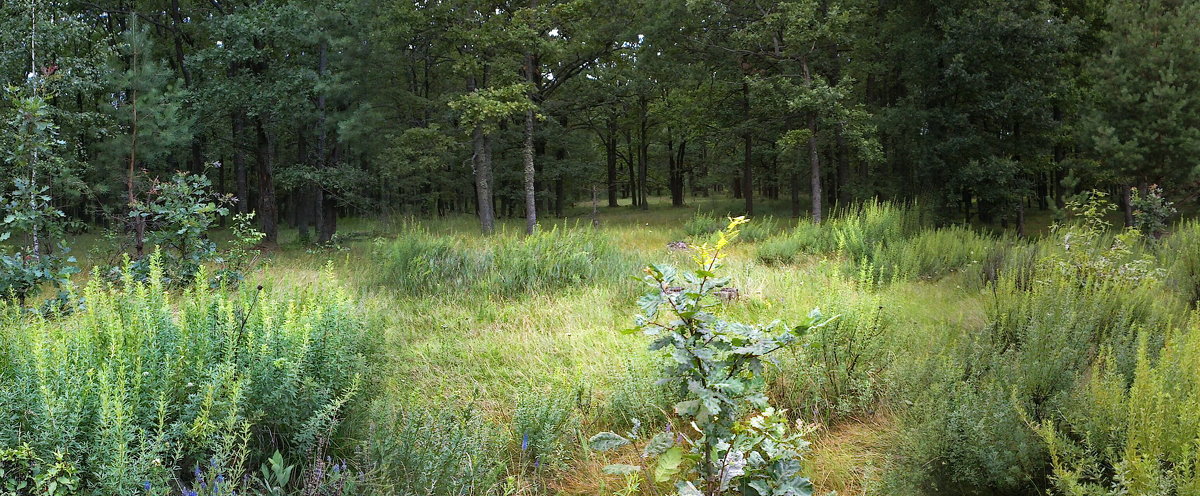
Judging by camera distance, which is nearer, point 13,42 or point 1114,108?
point 13,42

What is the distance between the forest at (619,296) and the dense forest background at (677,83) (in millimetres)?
110

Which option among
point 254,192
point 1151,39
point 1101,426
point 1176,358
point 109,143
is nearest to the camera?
point 1101,426

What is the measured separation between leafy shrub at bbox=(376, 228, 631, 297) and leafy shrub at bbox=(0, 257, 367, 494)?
3537 millimetres

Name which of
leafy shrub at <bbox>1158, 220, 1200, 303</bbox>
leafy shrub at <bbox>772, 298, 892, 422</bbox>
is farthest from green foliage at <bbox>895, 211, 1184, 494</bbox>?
leafy shrub at <bbox>1158, 220, 1200, 303</bbox>

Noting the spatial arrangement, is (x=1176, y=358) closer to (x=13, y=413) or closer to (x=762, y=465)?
(x=762, y=465)

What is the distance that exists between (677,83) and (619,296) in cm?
1178

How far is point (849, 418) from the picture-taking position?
3133mm

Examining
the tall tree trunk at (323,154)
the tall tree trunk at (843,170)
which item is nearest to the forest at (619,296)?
the tall tree trunk at (323,154)

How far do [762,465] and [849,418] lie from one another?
126cm

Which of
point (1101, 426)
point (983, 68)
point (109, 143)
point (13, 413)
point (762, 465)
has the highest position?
point (983, 68)

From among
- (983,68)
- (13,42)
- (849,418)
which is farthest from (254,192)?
(849,418)

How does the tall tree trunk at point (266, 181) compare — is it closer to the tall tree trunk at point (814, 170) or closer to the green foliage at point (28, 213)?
the green foliage at point (28, 213)

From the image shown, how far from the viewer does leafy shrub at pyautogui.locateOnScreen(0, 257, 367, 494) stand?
6.11ft

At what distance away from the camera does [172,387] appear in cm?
229
